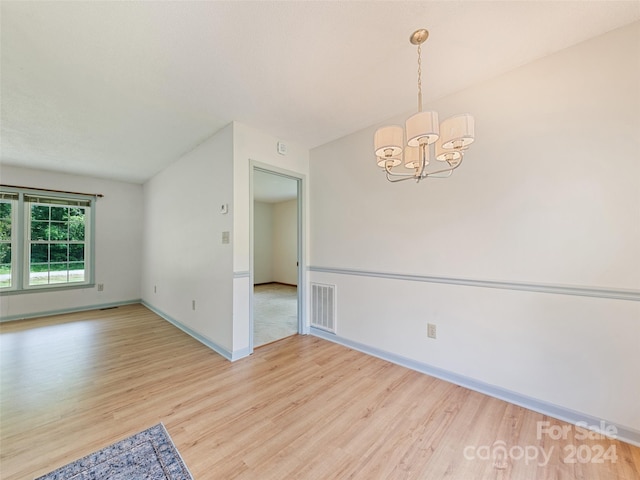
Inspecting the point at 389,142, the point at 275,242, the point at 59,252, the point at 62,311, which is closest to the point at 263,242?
the point at 275,242

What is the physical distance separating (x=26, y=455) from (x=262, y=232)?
21.2 ft

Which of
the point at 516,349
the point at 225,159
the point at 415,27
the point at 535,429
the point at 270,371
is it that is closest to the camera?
the point at 415,27

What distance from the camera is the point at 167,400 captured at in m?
→ 1.96

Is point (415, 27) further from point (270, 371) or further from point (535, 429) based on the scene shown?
point (270, 371)

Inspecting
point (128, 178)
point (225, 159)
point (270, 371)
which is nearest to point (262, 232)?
point (128, 178)

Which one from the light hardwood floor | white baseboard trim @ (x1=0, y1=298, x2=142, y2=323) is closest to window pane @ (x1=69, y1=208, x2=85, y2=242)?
white baseboard trim @ (x1=0, y1=298, x2=142, y2=323)

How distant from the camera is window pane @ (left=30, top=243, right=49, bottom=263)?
166 inches

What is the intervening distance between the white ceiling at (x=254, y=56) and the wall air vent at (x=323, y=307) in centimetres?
197

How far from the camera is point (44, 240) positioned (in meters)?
4.33

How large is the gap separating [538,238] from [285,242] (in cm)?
641

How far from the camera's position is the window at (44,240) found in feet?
13.2

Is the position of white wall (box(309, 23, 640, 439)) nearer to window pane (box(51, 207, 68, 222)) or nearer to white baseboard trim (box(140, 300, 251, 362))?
white baseboard trim (box(140, 300, 251, 362))

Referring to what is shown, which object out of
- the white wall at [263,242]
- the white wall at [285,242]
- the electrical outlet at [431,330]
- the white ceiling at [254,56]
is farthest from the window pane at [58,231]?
the electrical outlet at [431,330]

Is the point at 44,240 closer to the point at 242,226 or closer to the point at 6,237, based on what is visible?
the point at 6,237
